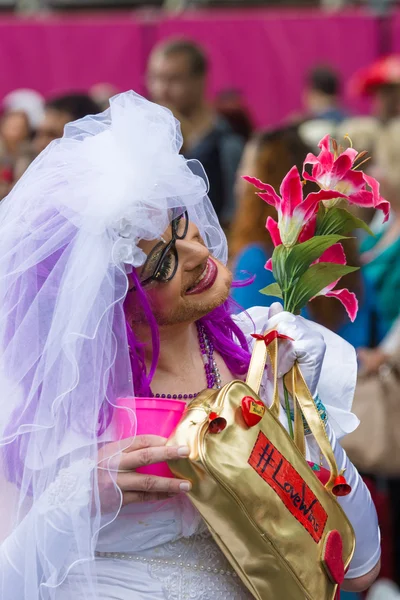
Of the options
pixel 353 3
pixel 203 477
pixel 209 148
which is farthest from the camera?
pixel 353 3

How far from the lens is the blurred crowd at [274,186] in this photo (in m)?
3.14

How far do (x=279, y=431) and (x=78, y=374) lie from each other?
1.22 ft

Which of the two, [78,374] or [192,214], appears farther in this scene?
[192,214]

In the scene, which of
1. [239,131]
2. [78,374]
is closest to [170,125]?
[78,374]

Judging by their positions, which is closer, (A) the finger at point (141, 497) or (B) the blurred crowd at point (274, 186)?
(A) the finger at point (141, 497)

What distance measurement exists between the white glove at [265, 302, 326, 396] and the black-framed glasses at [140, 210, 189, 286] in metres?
0.24

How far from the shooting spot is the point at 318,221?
1.91 meters

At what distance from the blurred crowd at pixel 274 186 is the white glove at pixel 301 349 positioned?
8.1 inches

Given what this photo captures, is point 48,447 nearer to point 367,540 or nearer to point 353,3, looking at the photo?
point 367,540

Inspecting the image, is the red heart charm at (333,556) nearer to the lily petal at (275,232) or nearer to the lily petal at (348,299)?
the lily petal at (348,299)

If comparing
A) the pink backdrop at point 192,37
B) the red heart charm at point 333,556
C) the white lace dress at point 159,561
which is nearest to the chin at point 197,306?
the white lace dress at point 159,561

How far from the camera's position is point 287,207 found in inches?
73.6

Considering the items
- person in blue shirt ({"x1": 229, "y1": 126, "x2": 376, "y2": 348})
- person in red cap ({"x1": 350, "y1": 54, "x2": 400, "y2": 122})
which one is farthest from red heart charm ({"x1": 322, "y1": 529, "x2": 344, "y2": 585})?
person in red cap ({"x1": 350, "y1": 54, "x2": 400, "y2": 122})

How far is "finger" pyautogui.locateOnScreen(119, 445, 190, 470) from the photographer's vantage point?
166 cm
